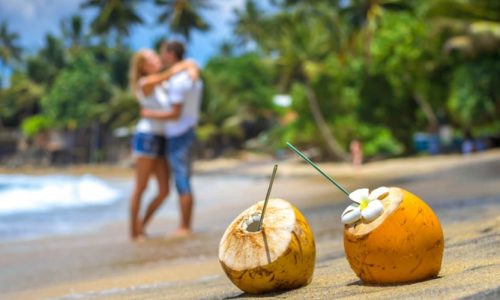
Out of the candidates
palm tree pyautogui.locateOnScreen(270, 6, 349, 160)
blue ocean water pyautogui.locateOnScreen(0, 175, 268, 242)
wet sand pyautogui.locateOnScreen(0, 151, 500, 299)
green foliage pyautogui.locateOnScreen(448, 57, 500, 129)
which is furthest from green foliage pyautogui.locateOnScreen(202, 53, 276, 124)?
wet sand pyautogui.locateOnScreen(0, 151, 500, 299)

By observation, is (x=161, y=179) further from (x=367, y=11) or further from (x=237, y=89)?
(x=237, y=89)

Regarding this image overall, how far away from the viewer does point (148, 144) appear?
553 centimetres

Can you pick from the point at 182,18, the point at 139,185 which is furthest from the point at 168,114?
→ the point at 182,18

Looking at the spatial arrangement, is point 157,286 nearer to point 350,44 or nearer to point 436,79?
point 436,79

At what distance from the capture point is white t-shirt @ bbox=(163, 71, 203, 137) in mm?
5379

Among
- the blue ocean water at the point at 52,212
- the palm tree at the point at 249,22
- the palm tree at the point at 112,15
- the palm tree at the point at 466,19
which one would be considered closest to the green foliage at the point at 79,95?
the palm tree at the point at 112,15

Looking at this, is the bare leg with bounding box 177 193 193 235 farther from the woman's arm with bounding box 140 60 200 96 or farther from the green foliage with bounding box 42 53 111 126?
the green foliage with bounding box 42 53 111 126

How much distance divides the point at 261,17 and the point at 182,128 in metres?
55.3

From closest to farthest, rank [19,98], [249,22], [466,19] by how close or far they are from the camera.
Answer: [466,19] → [19,98] → [249,22]

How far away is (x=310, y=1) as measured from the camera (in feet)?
128

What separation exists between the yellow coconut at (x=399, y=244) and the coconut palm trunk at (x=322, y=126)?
29.3 meters

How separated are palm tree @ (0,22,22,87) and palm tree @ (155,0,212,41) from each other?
23.7 m

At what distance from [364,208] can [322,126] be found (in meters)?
29.8

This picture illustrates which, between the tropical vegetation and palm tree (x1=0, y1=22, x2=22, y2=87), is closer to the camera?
the tropical vegetation
